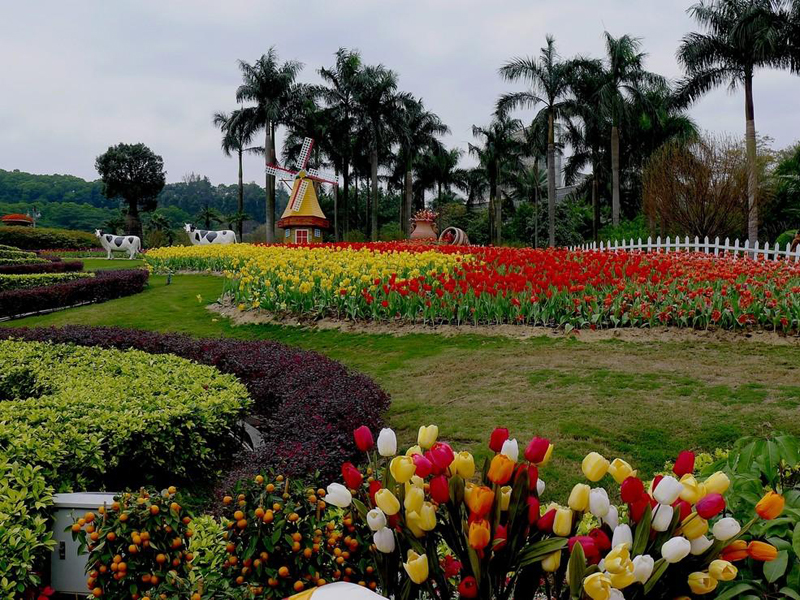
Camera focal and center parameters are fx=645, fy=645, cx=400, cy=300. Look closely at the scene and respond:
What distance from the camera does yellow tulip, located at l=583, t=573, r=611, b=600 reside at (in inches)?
57.1

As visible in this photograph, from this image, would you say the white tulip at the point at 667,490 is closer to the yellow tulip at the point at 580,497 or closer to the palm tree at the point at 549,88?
the yellow tulip at the point at 580,497

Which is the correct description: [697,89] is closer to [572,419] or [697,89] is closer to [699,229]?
[699,229]

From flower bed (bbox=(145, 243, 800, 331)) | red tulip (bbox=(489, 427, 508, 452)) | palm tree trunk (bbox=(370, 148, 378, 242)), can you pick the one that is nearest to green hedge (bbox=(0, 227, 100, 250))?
palm tree trunk (bbox=(370, 148, 378, 242))

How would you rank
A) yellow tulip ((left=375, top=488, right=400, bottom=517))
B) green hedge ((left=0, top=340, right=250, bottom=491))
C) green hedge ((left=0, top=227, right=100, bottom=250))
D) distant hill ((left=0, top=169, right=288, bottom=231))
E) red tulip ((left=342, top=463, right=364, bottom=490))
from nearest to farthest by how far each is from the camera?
yellow tulip ((left=375, top=488, right=400, bottom=517)) → red tulip ((left=342, top=463, right=364, bottom=490)) → green hedge ((left=0, top=340, right=250, bottom=491)) → green hedge ((left=0, top=227, right=100, bottom=250)) → distant hill ((left=0, top=169, right=288, bottom=231))

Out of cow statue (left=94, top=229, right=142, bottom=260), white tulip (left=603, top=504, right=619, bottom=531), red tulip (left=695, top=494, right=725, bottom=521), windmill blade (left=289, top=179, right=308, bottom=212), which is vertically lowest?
white tulip (left=603, top=504, right=619, bottom=531)

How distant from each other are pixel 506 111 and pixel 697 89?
29.6ft

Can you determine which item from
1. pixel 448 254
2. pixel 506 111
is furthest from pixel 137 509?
pixel 506 111

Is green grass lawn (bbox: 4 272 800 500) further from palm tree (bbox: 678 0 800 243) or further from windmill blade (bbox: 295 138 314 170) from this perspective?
windmill blade (bbox: 295 138 314 170)

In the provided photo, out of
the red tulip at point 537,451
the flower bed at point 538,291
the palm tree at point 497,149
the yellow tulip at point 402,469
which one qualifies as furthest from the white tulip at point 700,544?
the palm tree at point 497,149

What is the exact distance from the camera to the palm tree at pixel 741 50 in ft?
75.5

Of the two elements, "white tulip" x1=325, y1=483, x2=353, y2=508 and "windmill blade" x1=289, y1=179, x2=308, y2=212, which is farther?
"windmill blade" x1=289, y1=179, x2=308, y2=212

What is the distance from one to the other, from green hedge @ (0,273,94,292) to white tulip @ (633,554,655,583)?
1718cm

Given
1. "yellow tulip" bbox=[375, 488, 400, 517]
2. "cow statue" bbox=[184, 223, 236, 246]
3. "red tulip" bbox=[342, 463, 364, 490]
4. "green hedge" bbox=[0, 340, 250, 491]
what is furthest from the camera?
"cow statue" bbox=[184, 223, 236, 246]

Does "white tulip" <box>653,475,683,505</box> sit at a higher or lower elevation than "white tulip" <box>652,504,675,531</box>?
higher
